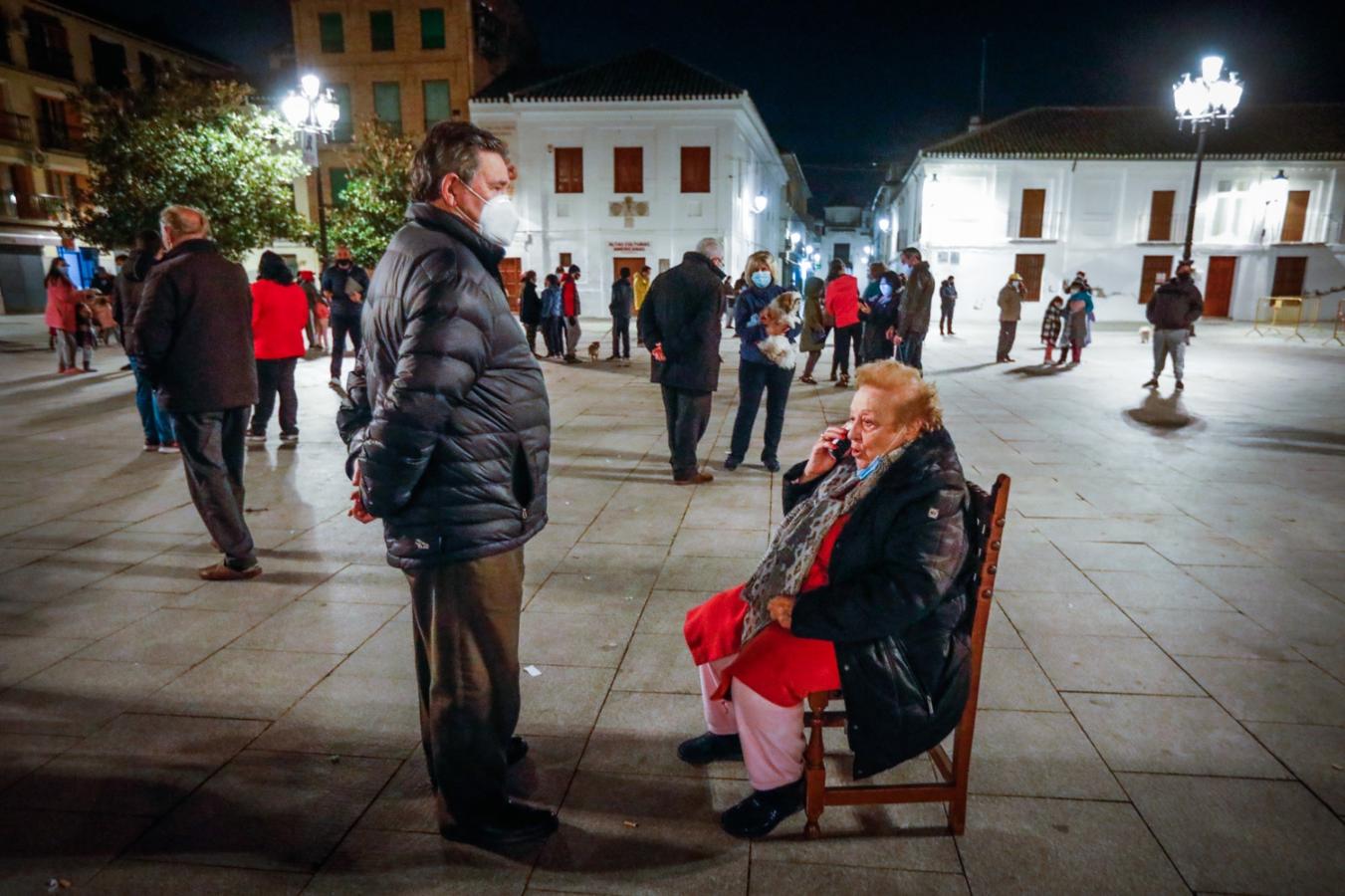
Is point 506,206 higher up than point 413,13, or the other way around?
point 413,13

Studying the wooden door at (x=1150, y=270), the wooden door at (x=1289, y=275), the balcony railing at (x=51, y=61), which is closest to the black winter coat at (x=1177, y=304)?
the wooden door at (x=1150, y=270)

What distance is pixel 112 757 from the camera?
111 inches

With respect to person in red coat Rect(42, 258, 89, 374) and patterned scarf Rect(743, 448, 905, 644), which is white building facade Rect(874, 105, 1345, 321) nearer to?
person in red coat Rect(42, 258, 89, 374)

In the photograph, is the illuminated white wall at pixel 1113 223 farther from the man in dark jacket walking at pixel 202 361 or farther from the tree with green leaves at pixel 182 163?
the man in dark jacket walking at pixel 202 361

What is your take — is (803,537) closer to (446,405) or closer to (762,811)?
(762,811)

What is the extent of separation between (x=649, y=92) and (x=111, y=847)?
30.3 metres

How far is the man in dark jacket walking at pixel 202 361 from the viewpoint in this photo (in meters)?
4.24

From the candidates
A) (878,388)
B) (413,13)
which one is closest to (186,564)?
(878,388)

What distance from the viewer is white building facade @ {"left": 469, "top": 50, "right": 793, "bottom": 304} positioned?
29766 millimetres

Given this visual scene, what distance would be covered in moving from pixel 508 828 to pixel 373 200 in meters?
30.1

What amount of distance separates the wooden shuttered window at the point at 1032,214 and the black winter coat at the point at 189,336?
34.5 metres

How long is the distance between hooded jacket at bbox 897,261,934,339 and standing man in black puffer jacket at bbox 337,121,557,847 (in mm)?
9830

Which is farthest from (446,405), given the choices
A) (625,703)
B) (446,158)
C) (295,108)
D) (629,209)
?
(629,209)

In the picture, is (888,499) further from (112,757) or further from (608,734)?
(112,757)
